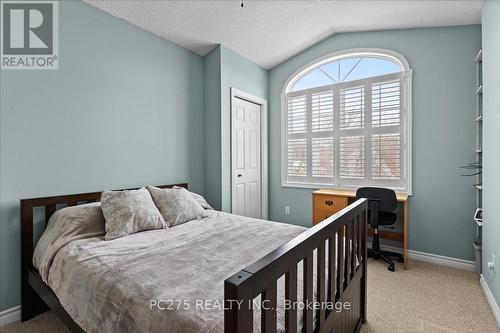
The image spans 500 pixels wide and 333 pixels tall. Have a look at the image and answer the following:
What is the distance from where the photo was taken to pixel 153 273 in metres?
1.29

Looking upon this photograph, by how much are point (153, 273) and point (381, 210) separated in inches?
99.1

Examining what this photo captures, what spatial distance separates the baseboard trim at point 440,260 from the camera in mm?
2764

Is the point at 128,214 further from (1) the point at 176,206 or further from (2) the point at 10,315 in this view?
(2) the point at 10,315

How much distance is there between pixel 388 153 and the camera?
10.7 feet

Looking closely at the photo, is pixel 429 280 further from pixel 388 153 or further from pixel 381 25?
pixel 381 25

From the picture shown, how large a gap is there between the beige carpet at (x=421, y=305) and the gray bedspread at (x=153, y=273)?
2.53 ft

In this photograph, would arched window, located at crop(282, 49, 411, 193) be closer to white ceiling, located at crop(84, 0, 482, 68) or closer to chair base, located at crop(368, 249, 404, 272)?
white ceiling, located at crop(84, 0, 482, 68)

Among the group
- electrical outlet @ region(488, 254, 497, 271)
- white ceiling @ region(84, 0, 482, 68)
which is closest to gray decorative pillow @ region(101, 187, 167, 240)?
white ceiling @ region(84, 0, 482, 68)

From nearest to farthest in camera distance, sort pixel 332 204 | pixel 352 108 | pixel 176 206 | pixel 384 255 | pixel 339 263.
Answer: pixel 339 263 → pixel 176 206 → pixel 384 255 → pixel 332 204 → pixel 352 108

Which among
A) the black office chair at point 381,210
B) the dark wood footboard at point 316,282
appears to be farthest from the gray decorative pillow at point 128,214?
the black office chair at point 381,210

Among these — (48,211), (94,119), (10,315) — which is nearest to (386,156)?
(94,119)

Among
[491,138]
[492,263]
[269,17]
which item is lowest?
[492,263]

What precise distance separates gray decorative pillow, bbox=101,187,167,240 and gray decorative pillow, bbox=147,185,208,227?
9 cm

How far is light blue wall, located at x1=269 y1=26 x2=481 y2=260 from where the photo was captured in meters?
2.79
